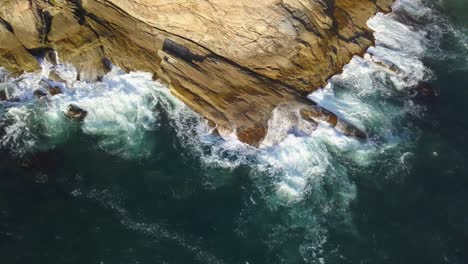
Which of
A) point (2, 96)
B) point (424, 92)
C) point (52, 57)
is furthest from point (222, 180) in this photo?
point (424, 92)

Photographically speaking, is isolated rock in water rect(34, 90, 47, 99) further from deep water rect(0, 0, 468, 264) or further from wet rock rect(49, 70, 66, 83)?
wet rock rect(49, 70, 66, 83)

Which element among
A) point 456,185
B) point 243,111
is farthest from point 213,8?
point 456,185

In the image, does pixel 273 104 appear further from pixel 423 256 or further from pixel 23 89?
pixel 23 89

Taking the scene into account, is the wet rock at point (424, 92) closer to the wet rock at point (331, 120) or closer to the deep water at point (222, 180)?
the deep water at point (222, 180)

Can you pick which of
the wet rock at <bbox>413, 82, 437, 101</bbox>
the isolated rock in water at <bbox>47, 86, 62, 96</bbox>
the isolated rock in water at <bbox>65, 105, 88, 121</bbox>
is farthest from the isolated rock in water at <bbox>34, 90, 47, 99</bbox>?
the wet rock at <bbox>413, 82, 437, 101</bbox>

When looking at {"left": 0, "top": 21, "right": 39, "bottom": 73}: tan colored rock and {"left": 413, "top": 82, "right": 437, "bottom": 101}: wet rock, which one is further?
{"left": 413, "top": 82, "right": 437, "bottom": 101}: wet rock

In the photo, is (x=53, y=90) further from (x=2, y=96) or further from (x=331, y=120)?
(x=331, y=120)
